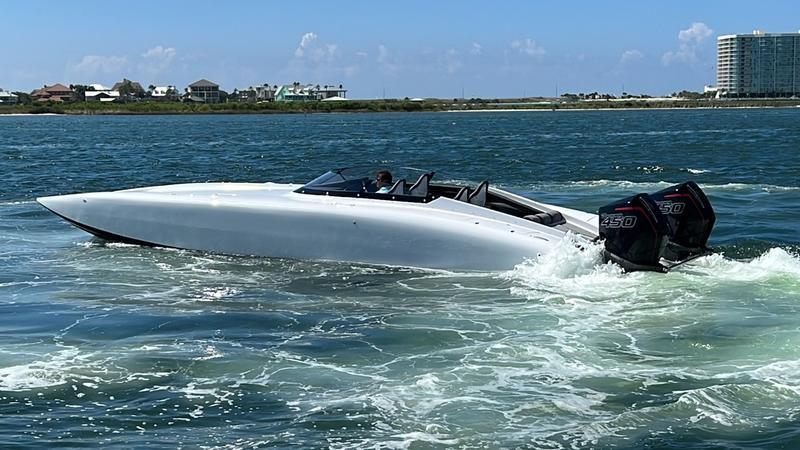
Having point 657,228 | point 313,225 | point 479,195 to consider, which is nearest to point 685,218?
point 657,228

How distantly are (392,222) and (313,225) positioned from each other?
47.8 inches

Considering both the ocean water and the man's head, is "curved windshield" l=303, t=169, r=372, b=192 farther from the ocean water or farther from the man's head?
the ocean water

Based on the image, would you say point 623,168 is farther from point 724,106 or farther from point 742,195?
point 724,106

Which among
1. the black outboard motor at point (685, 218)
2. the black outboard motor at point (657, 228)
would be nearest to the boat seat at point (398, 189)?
the black outboard motor at point (657, 228)

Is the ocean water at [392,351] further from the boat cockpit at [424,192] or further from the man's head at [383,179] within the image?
the man's head at [383,179]

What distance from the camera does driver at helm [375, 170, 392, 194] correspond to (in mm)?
13570

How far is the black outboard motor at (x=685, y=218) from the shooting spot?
12.3 m

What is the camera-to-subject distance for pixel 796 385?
26.2 ft

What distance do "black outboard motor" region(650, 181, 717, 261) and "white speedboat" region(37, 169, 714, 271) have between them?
0.01 metres

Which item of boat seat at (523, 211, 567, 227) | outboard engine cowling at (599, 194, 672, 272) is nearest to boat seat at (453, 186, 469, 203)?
boat seat at (523, 211, 567, 227)

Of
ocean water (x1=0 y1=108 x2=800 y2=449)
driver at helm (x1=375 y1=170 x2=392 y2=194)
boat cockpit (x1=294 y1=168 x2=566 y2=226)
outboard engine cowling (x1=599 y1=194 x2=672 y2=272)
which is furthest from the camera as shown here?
driver at helm (x1=375 y1=170 x2=392 y2=194)

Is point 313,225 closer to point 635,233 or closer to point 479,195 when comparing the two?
point 479,195

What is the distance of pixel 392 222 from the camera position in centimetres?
1290

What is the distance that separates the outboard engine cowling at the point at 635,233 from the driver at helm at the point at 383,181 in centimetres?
311
